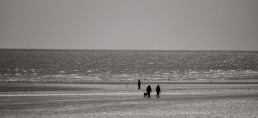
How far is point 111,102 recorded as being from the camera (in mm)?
49656

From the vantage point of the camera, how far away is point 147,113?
41.5 m

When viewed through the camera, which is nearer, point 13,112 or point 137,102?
point 13,112

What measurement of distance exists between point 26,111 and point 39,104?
16.0 ft

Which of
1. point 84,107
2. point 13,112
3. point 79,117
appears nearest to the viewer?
point 79,117

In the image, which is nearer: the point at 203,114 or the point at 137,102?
the point at 203,114

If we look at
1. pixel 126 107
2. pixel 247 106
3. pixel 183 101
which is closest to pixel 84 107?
pixel 126 107

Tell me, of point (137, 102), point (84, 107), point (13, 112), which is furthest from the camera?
point (137, 102)

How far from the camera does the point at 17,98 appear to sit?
53.9m

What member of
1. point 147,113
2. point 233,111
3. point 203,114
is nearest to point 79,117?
point 147,113

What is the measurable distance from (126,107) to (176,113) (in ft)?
16.9

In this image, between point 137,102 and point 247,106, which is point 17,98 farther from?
point 247,106

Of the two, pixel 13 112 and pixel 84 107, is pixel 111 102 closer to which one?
pixel 84 107

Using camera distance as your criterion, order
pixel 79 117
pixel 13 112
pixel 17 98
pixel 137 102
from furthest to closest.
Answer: pixel 17 98
pixel 137 102
pixel 13 112
pixel 79 117

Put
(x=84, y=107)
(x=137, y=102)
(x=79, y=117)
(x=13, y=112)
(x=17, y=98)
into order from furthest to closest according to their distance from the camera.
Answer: (x=17, y=98)
(x=137, y=102)
(x=84, y=107)
(x=13, y=112)
(x=79, y=117)
